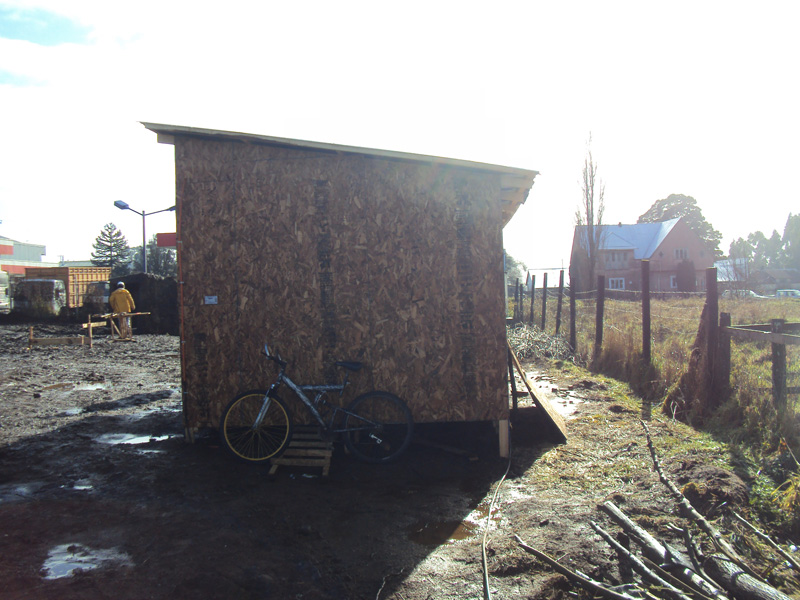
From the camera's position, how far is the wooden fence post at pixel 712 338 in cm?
678

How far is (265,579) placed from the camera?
3.47 metres

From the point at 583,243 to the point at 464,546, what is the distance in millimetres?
44032

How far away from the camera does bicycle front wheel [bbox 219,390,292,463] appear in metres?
5.90

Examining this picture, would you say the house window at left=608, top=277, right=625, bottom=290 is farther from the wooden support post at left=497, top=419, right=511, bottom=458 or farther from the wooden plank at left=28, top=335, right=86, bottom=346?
the wooden support post at left=497, top=419, right=511, bottom=458

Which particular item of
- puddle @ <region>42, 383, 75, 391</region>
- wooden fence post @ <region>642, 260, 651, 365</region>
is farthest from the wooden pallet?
puddle @ <region>42, 383, 75, 391</region>

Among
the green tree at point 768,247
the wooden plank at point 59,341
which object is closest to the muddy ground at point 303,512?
the wooden plank at point 59,341

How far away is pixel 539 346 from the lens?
45.5ft

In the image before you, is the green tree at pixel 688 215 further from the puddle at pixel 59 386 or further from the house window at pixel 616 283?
the puddle at pixel 59 386

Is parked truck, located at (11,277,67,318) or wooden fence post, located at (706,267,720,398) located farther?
parked truck, located at (11,277,67,318)

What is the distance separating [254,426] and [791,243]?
357 ft

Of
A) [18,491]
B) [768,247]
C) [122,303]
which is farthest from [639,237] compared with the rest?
[768,247]

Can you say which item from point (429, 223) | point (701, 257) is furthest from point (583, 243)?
point (429, 223)

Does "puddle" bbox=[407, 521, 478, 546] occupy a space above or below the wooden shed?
below

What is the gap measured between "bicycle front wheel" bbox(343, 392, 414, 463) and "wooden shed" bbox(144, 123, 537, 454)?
0.22m
